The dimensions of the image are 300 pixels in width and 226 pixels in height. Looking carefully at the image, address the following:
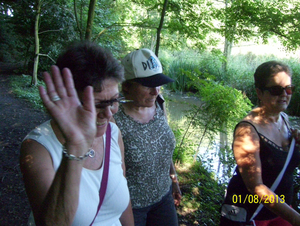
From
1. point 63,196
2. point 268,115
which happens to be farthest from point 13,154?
point 268,115

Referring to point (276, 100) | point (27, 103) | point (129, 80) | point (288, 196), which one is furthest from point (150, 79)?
point (27, 103)

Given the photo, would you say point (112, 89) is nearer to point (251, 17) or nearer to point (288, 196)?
point (288, 196)

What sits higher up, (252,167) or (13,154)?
(252,167)

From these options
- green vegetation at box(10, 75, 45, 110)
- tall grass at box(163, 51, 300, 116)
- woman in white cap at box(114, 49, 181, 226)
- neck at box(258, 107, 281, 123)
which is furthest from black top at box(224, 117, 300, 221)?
green vegetation at box(10, 75, 45, 110)

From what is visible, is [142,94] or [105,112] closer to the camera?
[105,112]

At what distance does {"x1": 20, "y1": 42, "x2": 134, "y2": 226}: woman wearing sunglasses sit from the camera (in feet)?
2.93

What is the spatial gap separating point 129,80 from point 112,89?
0.65m

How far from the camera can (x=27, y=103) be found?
28.8ft

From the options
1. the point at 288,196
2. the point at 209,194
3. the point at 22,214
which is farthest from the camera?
the point at 209,194

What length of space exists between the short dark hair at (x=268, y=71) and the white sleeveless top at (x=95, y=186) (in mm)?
1318

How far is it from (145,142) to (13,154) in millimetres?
4020

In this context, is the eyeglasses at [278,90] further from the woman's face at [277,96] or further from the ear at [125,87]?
the ear at [125,87]

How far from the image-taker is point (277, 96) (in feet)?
6.22
